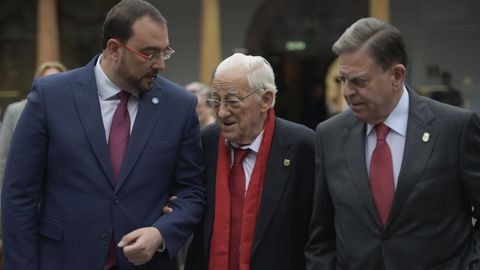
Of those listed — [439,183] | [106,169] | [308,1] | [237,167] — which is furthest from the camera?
[308,1]

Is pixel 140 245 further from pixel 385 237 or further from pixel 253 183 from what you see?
pixel 385 237

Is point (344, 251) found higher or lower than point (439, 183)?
lower

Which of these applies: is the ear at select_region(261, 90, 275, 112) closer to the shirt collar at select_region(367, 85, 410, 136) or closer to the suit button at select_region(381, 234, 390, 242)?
the shirt collar at select_region(367, 85, 410, 136)

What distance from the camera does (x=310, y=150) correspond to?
14.3 feet

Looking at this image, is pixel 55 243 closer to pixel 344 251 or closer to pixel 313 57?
pixel 344 251

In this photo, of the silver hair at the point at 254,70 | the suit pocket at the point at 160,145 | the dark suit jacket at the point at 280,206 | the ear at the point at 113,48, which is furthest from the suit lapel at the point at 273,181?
the ear at the point at 113,48

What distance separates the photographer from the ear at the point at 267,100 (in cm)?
428

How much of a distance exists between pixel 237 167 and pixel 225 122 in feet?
0.87

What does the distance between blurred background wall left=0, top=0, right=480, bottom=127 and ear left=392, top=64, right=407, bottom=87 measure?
1610 cm

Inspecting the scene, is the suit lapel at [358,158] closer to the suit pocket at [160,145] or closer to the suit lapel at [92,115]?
the suit pocket at [160,145]

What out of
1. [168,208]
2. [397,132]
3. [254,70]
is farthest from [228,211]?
[397,132]

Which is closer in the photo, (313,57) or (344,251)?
(344,251)

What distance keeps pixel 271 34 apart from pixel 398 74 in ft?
56.1

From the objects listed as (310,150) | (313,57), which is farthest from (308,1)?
(310,150)
